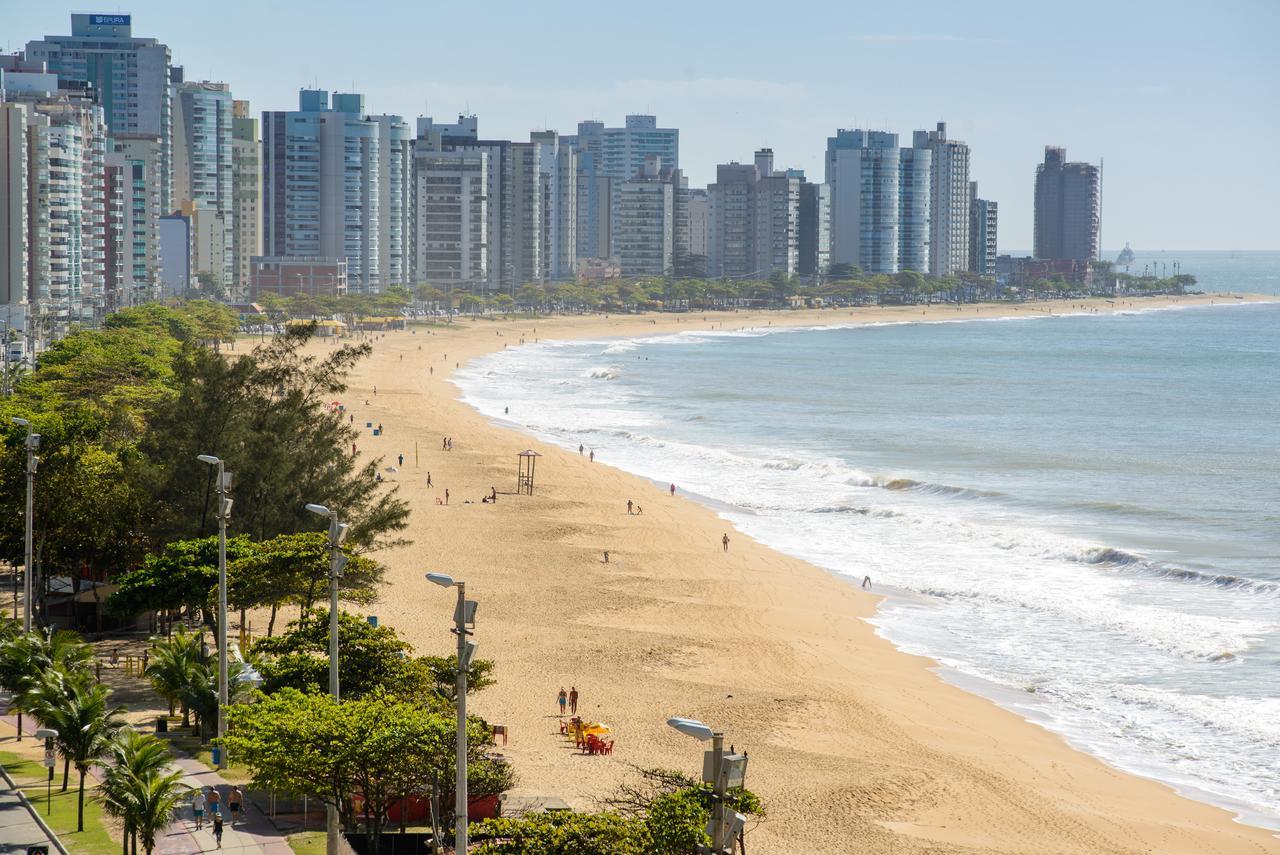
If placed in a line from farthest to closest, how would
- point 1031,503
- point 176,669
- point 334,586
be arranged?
1. point 1031,503
2. point 176,669
3. point 334,586

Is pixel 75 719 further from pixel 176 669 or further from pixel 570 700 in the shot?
pixel 570 700

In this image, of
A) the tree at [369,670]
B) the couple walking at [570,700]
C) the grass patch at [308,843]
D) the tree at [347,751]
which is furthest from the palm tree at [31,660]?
the couple walking at [570,700]

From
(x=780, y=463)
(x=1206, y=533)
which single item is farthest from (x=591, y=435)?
(x=1206, y=533)

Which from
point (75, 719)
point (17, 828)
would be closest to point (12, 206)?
point (75, 719)

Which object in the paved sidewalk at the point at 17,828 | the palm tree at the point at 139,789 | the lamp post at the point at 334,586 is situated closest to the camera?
the lamp post at the point at 334,586

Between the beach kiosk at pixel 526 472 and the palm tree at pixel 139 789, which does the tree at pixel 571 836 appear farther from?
the beach kiosk at pixel 526 472

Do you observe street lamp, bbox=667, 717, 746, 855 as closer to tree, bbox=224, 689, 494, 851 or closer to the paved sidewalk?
tree, bbox=224, 689, 494, 851
